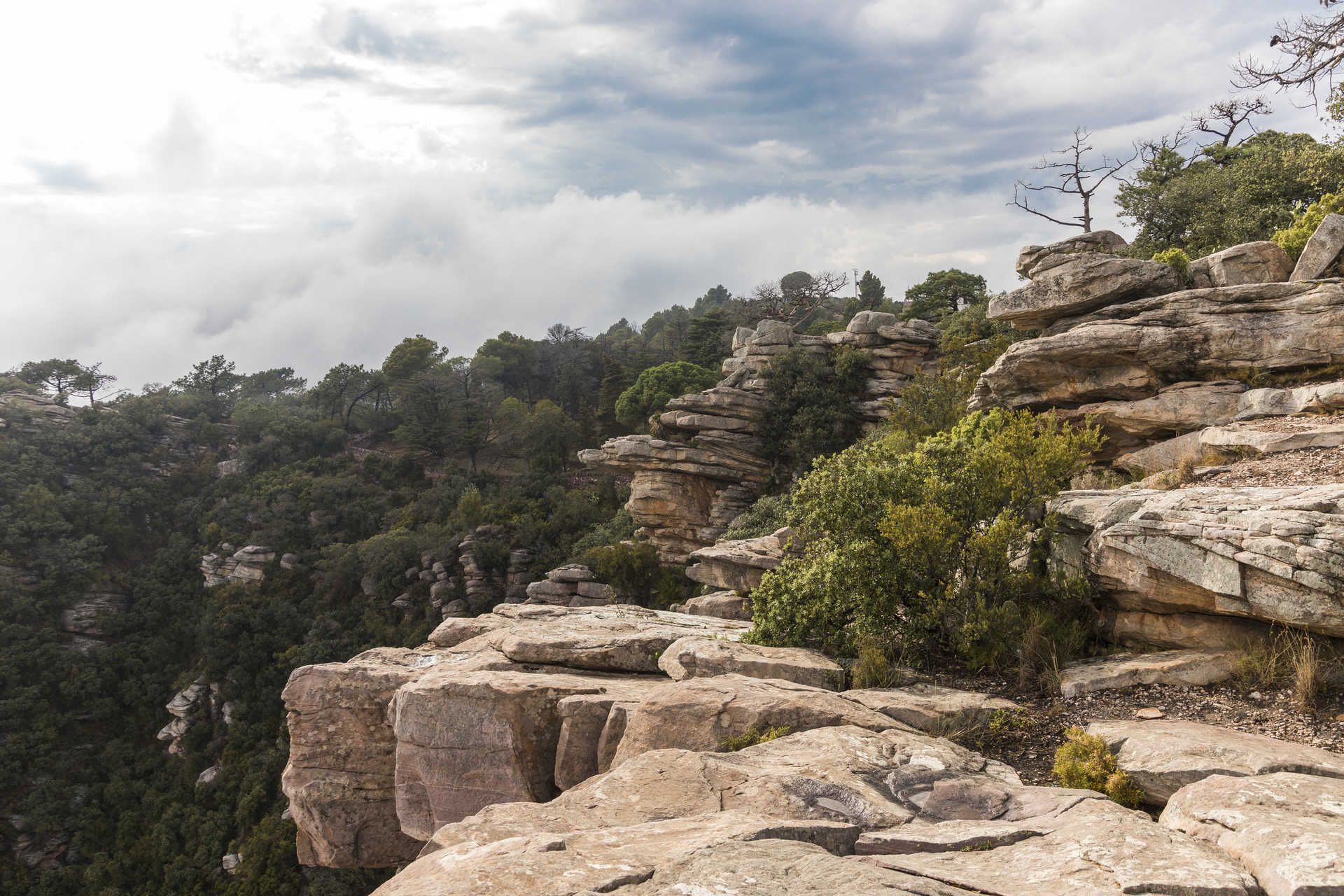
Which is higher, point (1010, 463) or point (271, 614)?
point (1010, 463)

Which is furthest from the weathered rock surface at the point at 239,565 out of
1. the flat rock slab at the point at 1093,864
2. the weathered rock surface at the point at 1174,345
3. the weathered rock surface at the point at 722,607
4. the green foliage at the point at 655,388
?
the flat rock slab at the point at 1093,864

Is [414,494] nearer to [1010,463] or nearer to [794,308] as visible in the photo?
[794,308]

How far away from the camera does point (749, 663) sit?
9.55 m

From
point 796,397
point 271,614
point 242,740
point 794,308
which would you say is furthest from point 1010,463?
point 794,308

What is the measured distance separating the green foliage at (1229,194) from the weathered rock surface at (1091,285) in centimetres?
536

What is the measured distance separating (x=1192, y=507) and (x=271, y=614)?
42.5 metres

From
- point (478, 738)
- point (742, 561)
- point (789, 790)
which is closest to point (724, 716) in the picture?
point (789, 790)

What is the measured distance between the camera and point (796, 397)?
107 feet

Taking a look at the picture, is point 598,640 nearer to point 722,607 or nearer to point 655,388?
point 722,607

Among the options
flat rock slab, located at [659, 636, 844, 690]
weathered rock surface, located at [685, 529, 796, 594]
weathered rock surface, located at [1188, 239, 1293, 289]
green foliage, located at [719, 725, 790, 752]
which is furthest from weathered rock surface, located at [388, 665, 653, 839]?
weathered rock surface, located at [1188, 239, 1293, 289]

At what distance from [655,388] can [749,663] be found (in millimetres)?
38580

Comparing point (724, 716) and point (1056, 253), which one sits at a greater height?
point (1056, 253)

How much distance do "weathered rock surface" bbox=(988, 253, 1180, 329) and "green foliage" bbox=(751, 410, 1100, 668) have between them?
764 cm

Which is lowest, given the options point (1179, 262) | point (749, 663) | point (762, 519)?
point (762, 519)
